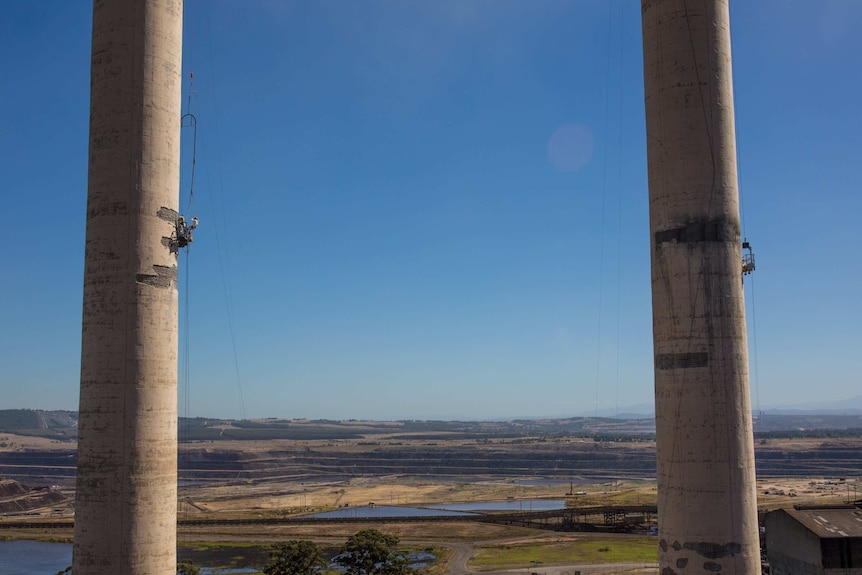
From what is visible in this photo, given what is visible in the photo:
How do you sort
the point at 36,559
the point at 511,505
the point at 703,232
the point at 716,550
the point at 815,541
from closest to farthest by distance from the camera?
1. the point at 716,550
2. the point at 703,232
3. the point at 815,541
4. the point at 36,559
5. the point at 511,505

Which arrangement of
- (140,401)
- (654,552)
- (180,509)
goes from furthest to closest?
(180,509) < (654,552) < (140,401)

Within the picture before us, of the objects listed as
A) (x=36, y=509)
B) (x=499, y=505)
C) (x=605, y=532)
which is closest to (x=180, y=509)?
(x=36, y=509)

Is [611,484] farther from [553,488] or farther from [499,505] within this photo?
[499,505]

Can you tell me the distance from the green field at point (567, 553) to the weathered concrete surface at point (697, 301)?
155 feet

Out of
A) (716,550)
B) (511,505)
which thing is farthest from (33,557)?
(716,550)

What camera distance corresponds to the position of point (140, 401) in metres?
25.7

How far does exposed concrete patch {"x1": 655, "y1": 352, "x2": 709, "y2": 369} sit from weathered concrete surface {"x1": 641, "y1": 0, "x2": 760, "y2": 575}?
0.11ft

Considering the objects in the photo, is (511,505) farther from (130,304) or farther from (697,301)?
(130,304)

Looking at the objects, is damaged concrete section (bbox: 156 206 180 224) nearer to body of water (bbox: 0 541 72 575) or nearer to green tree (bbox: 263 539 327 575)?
green tree (bbox: 263 539 327 575)

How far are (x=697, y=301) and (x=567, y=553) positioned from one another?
58192 mm

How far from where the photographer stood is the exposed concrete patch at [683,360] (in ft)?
83.4

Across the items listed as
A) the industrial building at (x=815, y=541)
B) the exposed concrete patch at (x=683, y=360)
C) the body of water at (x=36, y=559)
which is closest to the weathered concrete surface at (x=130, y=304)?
the exposed concrete patch at (x=683, y=360)

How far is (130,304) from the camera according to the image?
2591 centimetres

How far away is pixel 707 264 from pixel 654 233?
7.05ft
